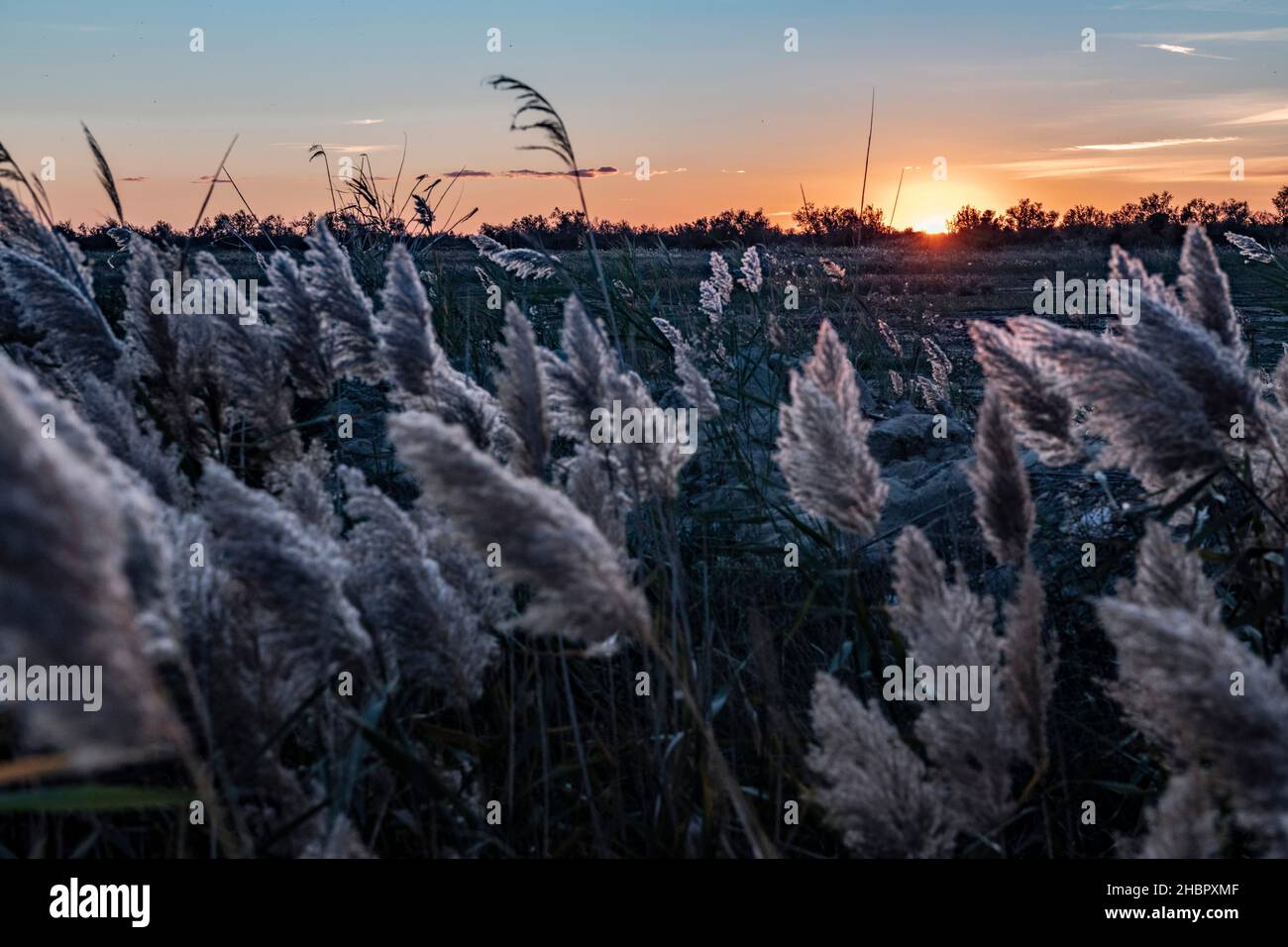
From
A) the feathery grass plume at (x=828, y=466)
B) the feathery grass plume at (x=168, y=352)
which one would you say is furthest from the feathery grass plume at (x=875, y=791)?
the feathery grass plume at (x=168, y=352)

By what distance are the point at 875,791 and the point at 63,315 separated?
2.21 meters

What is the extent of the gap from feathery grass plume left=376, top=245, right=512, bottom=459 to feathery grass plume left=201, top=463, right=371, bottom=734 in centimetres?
65

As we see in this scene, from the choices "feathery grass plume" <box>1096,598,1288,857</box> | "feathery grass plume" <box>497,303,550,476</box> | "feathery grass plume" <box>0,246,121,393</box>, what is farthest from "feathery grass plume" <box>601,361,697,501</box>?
"feathery grass plume" <box>0,246,121,393</box>

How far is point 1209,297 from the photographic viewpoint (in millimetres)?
2248

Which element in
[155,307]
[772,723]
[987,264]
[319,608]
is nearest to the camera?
[319,608]

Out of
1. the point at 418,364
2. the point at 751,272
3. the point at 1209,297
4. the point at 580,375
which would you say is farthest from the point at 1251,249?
the point at 418,364

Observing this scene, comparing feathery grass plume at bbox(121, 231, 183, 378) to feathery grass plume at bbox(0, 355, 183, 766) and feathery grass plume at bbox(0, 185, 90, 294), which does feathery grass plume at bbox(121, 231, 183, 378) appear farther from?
feathery grass plume at bbox(0, 355, 183, 766)

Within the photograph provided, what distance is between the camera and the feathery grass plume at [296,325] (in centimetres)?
249

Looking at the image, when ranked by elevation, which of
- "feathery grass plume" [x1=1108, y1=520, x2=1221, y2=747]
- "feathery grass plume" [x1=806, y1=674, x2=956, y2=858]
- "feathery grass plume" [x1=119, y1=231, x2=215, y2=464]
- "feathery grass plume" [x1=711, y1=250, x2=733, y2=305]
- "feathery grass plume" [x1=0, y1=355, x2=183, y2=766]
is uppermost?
"feathery grass plume" [x1=711, y1=250, x2=733, y2=305]

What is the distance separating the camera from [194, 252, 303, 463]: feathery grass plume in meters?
2.45

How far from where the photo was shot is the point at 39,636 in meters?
0.83

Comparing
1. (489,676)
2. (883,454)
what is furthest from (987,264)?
(489,676)

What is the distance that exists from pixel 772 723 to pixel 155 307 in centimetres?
170
